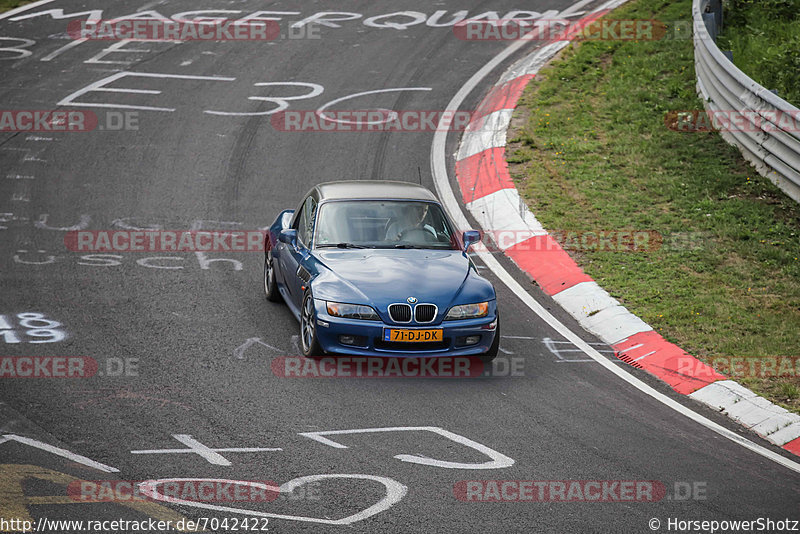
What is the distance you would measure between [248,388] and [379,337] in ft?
4.19

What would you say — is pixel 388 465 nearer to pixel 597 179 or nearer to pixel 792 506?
pixel 792 506

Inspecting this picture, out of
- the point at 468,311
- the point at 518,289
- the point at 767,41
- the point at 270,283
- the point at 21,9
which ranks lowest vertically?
the point at 518,289

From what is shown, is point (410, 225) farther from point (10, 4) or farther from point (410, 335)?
point (10, 4)

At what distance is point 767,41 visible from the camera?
654 inches

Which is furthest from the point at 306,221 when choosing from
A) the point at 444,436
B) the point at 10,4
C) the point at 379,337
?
the point at 10,4

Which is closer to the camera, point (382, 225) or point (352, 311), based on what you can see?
point (352, 311)

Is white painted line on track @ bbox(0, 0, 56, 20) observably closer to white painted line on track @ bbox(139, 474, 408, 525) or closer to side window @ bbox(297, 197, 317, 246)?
side window @ bbox(297, 197, 317, 246)

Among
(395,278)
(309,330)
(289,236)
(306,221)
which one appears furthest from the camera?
(306,221)

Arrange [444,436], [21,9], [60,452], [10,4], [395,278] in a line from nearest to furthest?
1. [60,452]
2. [444,436]
3. [395,278]
4. [21,9]
5. [10,4]

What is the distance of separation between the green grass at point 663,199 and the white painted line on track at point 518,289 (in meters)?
0.91

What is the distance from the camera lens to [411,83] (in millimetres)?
18672

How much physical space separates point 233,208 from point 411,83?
252 inches

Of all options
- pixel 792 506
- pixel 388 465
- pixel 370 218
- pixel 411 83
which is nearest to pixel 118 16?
pixel 411 83

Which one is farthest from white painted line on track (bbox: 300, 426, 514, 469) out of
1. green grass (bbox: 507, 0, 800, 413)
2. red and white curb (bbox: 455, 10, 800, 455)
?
green grass (bbox: 507, 0, 800, 413)
